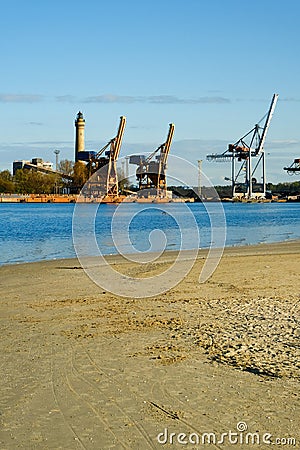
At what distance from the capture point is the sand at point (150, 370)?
4672 millimetres

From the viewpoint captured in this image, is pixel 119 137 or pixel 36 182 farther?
pixel 36 182

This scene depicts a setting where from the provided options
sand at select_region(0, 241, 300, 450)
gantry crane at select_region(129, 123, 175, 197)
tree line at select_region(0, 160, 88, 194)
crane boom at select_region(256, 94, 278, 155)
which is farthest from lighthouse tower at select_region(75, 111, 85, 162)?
sand at select_region(0, 241, 300, 450)

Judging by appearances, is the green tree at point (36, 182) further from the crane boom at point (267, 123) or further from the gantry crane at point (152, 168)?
the gantry crane at point (152, 168)

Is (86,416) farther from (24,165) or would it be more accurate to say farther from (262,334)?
(24,165)

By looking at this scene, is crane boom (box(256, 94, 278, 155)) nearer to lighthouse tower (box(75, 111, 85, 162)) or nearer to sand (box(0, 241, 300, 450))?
lighthouse tower (box(75, 111, 85, 162))

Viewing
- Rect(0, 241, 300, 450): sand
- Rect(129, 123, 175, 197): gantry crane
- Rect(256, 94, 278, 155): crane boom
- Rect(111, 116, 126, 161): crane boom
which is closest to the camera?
Rect(0, 241, 300, 450): sand

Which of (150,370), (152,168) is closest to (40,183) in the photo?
(152,168)

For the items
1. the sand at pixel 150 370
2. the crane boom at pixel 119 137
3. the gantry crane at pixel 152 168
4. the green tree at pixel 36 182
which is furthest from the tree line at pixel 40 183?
the sand at pixel 150 370

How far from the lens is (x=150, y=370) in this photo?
6246mm

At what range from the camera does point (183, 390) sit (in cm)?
561

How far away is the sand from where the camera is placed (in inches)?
184

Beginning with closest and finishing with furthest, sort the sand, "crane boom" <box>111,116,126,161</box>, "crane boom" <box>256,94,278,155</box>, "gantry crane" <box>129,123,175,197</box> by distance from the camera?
the sand, "gantry crane" <box>129,123,175,197</box>, "crane boom" <box>111,116,126,161</box>, "crane boom" <box>256,94,278,155</box>

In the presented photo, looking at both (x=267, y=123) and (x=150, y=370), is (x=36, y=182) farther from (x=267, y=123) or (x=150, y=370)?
(x=150, y=370)

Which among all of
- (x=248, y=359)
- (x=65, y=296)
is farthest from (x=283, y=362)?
(x=65, y=296)
